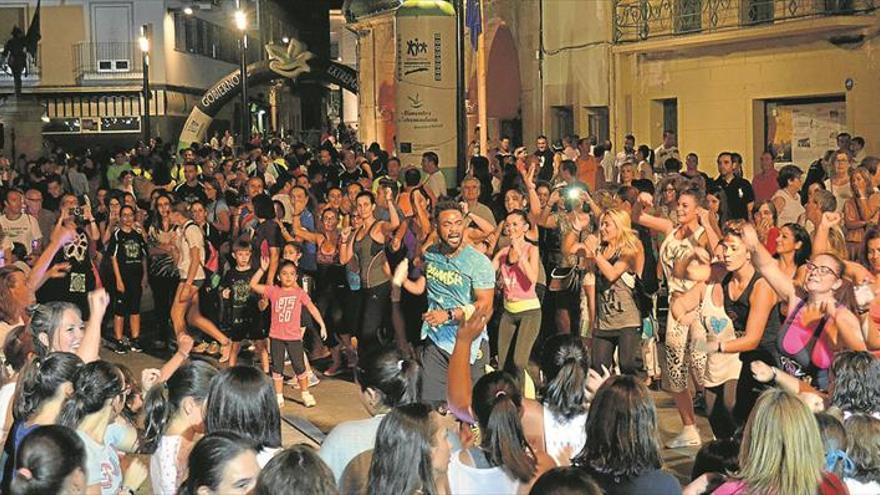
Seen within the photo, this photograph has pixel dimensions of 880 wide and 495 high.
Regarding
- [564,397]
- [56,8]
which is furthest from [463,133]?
[56,8]

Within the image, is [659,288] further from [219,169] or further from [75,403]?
[219,169]

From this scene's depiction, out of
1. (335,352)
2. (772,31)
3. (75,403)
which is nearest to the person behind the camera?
(75,403)

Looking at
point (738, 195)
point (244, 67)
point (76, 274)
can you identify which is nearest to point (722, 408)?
point (738, 195)

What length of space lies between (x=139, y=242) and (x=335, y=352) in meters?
2.82

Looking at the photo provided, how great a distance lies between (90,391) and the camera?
662cm

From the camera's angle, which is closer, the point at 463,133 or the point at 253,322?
the point at 253,322

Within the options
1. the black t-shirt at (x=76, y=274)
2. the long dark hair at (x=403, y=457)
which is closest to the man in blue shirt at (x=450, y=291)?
the long dark hair at (x=403, y=457)

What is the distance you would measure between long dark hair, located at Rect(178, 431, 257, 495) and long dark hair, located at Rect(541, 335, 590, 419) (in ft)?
7.07

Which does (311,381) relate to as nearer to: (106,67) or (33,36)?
(33,36)

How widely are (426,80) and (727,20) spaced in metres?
5.64

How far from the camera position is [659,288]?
520 inches

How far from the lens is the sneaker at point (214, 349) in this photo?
15781mm

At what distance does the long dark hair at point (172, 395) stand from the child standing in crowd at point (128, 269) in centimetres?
933

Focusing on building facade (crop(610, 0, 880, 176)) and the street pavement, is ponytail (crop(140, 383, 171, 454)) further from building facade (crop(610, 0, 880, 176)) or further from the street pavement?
building facade (crop(610, 0, 880, 176))
